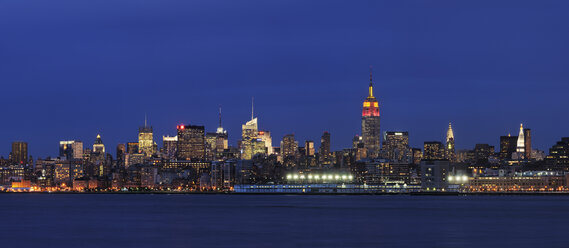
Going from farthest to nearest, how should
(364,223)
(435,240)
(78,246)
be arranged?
(364,223)
(435,240)
(78,246)

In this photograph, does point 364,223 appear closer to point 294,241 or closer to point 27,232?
point 294,241

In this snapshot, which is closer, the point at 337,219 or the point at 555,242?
the point at 555,242

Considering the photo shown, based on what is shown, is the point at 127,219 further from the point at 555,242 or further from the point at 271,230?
the point at 555,242

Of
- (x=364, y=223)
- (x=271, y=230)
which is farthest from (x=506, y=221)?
(x=271, y=230)

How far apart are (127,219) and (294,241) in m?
42.0

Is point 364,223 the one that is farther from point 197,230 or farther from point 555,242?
point 555,242

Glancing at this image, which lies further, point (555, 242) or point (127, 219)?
point (127, 219)

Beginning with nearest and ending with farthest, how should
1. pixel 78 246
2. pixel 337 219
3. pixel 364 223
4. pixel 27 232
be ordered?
1. pixel 78 246
2. pixel 27 232
3. pixel 364 223
4. pixel 337 219

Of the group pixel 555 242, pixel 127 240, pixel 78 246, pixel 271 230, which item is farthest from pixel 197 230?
pixel 555 242

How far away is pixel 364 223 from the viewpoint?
110 metres

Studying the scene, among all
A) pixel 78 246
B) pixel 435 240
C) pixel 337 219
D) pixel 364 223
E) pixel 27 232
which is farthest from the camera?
pixel 337 219

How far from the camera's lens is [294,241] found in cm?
8406

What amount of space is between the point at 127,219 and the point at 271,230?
94.8ft

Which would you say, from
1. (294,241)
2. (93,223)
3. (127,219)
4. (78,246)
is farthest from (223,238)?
(127,219)
